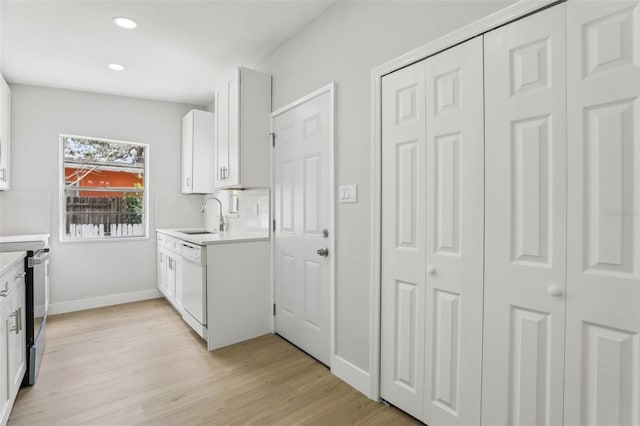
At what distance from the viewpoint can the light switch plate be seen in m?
2.18

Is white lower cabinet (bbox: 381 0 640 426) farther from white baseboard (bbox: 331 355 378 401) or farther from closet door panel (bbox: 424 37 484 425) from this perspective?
white baseboard (bbox: 331 355 378 401)

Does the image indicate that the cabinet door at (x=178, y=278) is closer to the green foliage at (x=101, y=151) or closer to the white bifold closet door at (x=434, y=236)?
the green foliage at (x=101, y=151)

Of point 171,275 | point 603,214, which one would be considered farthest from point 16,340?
point 603,214

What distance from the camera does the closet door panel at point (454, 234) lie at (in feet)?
5.02

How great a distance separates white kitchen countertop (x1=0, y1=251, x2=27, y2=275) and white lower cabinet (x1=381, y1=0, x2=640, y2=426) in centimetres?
207

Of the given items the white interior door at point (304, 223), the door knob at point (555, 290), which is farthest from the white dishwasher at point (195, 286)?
the door knob at point (555, 290)

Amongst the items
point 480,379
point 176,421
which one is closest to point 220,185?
point 176,421

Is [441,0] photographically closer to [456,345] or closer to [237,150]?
[456,345]

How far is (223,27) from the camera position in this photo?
264 cm

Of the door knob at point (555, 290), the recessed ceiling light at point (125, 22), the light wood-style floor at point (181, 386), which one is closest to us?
the door knob at point (555, 290)

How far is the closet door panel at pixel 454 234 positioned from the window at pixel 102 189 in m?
4.04

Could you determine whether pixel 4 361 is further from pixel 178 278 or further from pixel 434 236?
pixel 434 236

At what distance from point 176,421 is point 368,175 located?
1.84m

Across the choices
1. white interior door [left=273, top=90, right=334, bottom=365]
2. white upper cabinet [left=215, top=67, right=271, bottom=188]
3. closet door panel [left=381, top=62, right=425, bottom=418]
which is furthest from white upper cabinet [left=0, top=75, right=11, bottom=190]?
closet door panel [left=381, top=62, right=425, bottom=418]
